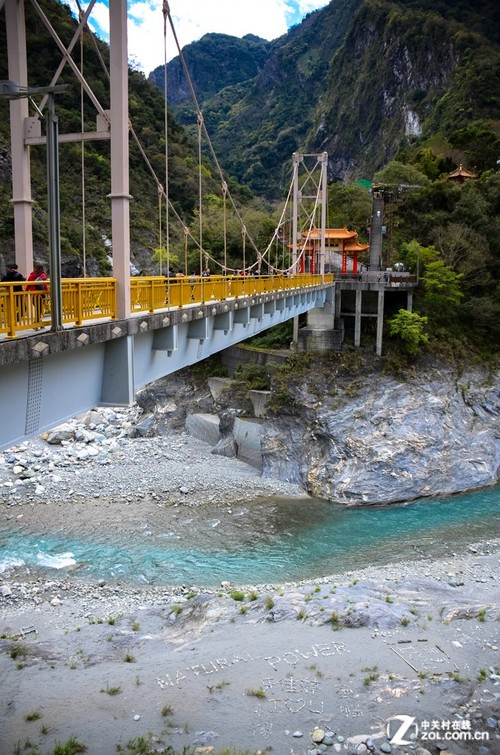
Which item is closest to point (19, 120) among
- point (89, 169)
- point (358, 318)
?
point (358, 318)

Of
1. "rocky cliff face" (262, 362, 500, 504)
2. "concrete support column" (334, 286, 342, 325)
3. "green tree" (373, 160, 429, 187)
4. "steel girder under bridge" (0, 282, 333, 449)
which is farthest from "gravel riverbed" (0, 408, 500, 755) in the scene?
"green tree" (373, 160, 429, 187)

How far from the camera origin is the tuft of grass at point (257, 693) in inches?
301

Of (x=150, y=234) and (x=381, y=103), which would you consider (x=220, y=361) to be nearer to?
(x=150, y=234)

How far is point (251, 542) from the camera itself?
15.5 metres

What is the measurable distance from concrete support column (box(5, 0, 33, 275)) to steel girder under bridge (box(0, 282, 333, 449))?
191 cm

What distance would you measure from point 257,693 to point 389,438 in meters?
13.7

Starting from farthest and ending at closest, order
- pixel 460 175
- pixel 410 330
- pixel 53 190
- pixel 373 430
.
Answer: pixel 460 175
pixel 410 330
pixel 373 430
pixel 53 190

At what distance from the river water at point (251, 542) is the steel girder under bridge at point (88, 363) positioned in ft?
18.9

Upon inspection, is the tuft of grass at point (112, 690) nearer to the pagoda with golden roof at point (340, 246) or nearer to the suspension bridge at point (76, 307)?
the suspension bridge at point (76, 307)

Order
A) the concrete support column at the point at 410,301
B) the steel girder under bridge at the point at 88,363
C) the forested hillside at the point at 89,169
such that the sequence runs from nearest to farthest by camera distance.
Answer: the steel girder under bridge at the point at 88,363 → the concrete support column at the point at 410,301 → the forested hillside at the point at 89,169

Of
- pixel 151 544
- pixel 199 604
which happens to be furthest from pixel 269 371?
pixel 199 604

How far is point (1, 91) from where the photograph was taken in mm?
4898

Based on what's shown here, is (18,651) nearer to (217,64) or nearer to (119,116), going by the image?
(119,116)

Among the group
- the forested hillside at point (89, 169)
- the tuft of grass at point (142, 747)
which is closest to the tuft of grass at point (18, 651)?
the tuft of grass at point (142, 747)
